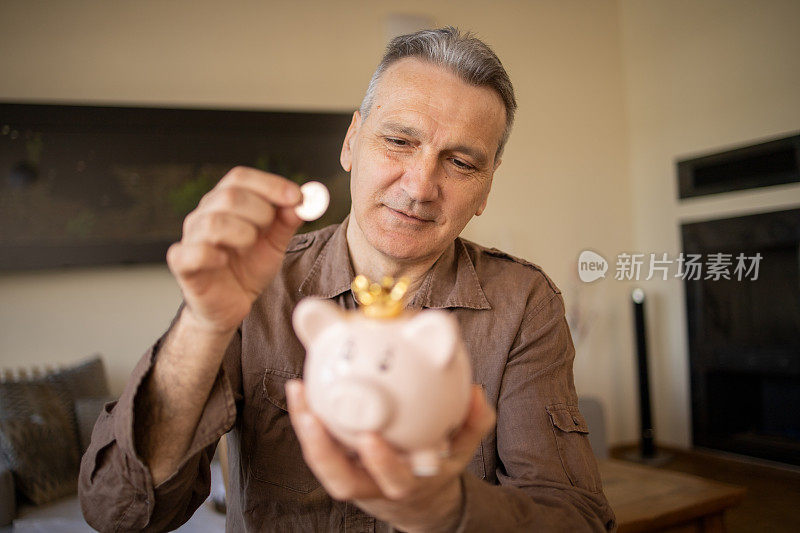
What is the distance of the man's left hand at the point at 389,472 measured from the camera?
640mm

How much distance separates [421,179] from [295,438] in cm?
53

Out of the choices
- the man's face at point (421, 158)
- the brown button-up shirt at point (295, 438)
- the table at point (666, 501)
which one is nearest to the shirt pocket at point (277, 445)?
the brown button-up shirt at point (295, 438)

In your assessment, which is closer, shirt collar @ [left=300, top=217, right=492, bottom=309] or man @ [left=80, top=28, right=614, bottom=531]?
man @ [left=80, top=28, right=614, bottom=531]

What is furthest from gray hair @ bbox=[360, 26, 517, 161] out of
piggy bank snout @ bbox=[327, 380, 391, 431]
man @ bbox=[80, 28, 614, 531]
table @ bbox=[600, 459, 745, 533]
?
table @ bbox=[600, 459, 745, 533]

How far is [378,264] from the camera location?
1.28m

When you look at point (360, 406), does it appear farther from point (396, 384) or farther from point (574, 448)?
point (574, 448)

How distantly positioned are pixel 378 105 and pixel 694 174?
12.0ft

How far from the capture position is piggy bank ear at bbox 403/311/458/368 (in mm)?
670

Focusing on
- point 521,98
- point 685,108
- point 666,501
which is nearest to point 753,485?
point 666,501

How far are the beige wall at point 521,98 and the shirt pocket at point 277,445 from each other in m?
2.66

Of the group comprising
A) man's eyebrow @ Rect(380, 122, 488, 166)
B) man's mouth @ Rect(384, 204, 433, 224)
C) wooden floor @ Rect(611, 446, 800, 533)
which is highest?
man's eyebrow @ Rect(380, 122, 488, 166)

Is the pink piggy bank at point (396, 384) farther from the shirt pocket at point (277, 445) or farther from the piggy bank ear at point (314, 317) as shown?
the shirt pocket at point (277, 445)

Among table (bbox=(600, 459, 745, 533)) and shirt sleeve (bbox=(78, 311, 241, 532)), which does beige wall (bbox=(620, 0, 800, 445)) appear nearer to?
table (bbox=(600, 459, 745, 533))

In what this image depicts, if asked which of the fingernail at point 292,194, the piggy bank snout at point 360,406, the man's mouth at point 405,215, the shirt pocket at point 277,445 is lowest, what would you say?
the shirt pocket at point 277,445
